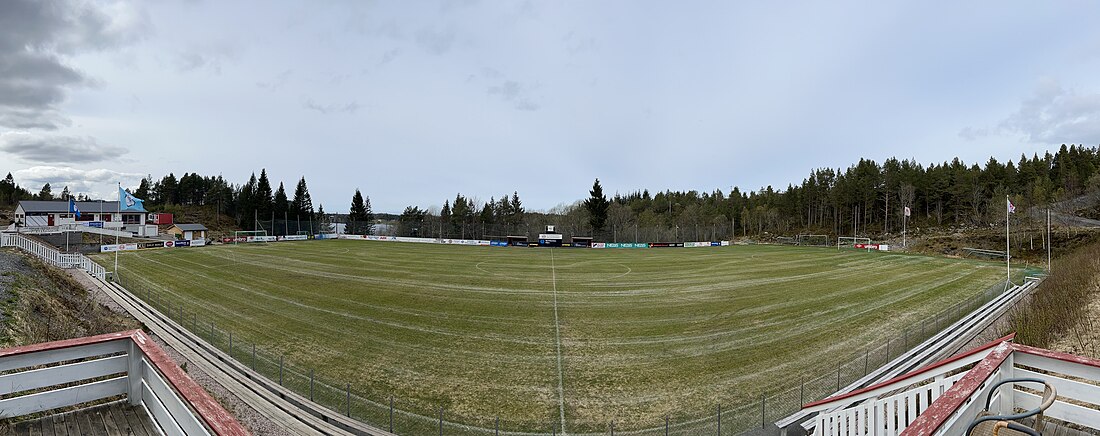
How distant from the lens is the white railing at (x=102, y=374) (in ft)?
12.8

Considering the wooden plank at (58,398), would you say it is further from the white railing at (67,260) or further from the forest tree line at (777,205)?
the forest tree line at (777,205)

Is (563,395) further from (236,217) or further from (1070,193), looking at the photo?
(236,217)

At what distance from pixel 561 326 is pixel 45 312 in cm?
1685

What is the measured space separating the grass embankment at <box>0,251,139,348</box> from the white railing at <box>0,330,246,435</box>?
792 centimetres

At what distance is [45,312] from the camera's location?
13.5 m

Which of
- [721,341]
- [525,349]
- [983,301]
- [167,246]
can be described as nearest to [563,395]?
[525,349]

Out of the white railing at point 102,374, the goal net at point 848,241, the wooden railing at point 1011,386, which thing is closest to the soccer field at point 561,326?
the white railing at point 102,374

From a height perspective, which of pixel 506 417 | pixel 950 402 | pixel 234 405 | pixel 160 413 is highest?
pixel 950 402

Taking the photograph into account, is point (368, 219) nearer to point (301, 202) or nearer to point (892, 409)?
point (301, 202)

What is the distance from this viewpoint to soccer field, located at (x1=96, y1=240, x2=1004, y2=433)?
1175cm

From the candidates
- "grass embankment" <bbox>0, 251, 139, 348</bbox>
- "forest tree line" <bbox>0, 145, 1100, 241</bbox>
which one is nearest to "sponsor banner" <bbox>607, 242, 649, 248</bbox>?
"forest tree line" <bbox>0, 145, 1100, 241</bbox>

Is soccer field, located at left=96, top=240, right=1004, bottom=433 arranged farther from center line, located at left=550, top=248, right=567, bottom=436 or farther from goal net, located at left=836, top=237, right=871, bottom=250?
goal net, located at left=836, top=237, right=871, bottom=250

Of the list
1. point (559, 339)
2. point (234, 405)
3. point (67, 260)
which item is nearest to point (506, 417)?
point (559, 339)

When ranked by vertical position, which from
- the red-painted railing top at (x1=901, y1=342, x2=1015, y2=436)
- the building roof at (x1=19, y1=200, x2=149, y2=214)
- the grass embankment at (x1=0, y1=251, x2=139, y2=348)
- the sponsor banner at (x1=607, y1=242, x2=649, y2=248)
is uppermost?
the building roof at (x1=19, y1=200, x2=149, y2=214)
